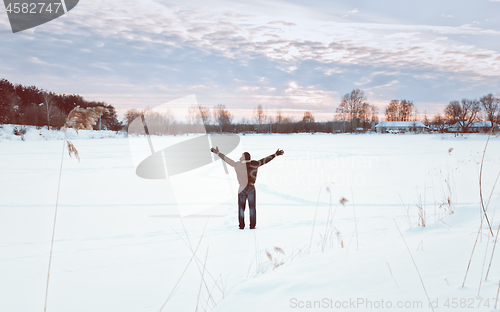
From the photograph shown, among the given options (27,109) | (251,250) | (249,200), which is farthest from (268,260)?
(27,109)

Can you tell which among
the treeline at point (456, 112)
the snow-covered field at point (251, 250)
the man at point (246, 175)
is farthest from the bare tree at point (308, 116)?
the man at point (246, 175)

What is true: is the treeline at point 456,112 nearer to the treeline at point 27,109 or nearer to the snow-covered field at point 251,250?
the snow-covered field at point 251,250

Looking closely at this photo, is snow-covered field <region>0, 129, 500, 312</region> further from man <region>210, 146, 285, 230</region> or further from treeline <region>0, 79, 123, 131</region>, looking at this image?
treeline <region>0, 79, 123, 131</region>

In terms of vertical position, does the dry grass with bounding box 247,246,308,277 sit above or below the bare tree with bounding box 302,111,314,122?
below

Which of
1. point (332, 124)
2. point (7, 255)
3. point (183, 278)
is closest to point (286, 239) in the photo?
point (183, 278)

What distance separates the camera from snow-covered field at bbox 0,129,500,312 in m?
1.91

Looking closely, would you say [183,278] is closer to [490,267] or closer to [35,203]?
[490,267]

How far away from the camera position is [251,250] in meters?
4.27

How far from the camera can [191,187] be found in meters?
9.65

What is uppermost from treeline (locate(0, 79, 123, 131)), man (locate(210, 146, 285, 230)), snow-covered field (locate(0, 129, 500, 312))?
treeline (locate(0, 79, 123, 131))

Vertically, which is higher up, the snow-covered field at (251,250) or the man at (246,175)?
the man at (246,175)

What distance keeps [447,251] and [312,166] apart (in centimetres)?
1205

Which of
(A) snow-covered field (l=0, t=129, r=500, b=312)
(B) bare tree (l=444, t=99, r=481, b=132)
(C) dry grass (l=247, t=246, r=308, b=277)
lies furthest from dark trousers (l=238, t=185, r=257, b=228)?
(B) bare tree (l=444, t=99, r=481, b=132)

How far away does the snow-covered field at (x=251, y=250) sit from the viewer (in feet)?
6.26
